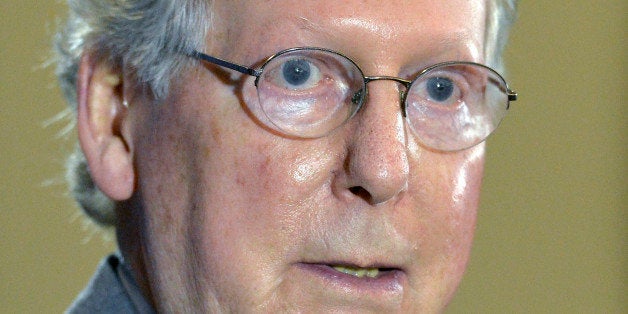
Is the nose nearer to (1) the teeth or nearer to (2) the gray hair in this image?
(1) the teeth

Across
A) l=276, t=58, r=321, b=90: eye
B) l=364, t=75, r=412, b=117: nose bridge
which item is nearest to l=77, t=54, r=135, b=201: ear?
l=276, t=58, r=321, b=90: eye

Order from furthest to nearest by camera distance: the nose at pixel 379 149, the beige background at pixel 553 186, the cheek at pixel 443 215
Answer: the beige background at pixel 553 186
the cheek at pixel 443 215
the nose at pixel 379 149

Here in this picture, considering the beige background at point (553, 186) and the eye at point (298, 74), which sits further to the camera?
the beige background at point (553, 186)

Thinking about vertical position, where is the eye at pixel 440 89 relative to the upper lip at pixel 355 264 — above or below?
above

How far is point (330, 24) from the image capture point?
139cm

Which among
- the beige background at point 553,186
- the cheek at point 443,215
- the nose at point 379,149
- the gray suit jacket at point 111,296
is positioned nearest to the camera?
the nose at point 379,149

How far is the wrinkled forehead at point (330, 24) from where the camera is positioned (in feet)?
4.56

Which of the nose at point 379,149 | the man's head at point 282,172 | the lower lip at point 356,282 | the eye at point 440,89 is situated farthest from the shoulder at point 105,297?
the eye at point 440,89

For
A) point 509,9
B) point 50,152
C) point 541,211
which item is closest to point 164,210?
point 509,9

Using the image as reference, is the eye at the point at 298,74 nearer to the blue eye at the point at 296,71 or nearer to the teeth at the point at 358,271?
the blue eye at the point at 296,71

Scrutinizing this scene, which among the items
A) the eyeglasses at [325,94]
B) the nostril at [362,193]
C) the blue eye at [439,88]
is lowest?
the nostril at [362,193]

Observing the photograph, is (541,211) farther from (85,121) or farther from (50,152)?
(85,121)

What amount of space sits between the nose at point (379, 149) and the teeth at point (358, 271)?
111mm

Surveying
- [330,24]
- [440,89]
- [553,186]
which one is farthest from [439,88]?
[553,186]
